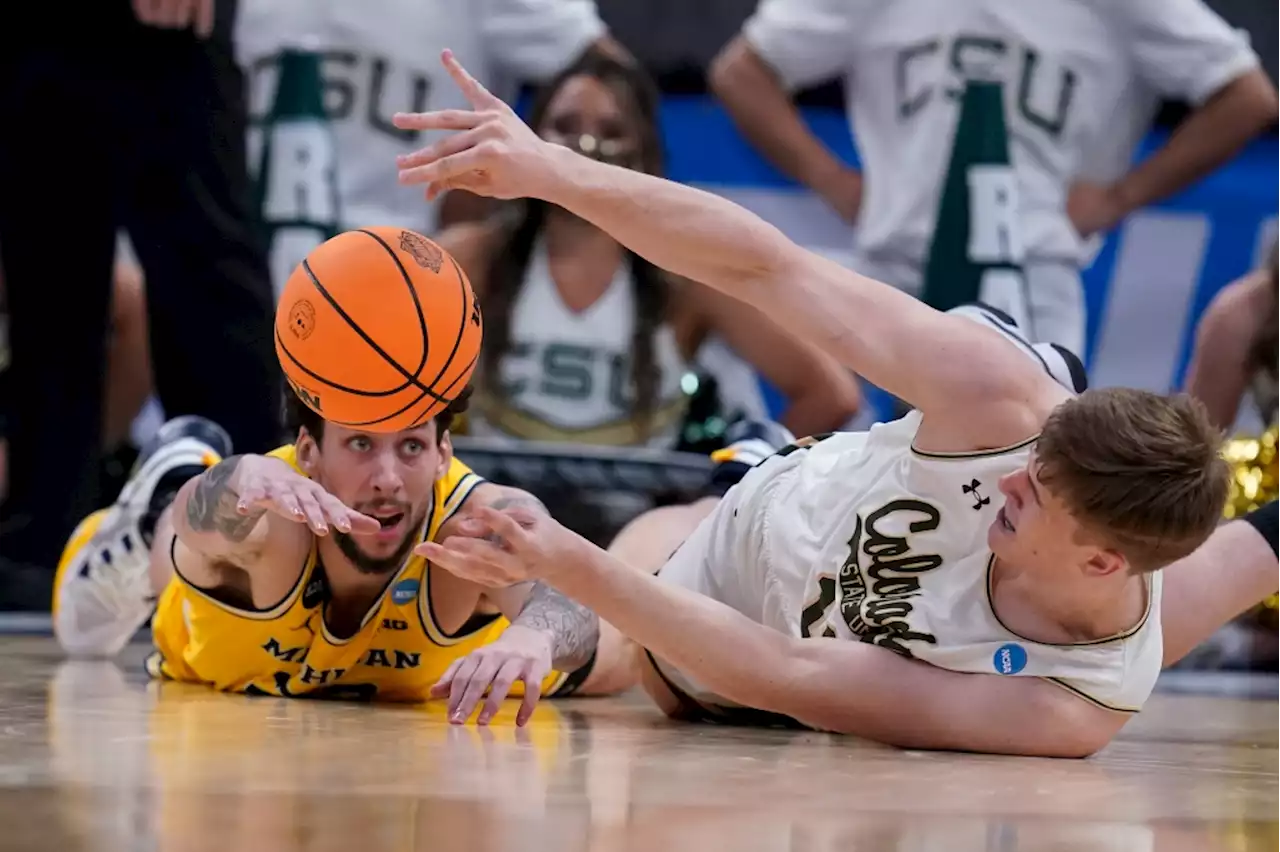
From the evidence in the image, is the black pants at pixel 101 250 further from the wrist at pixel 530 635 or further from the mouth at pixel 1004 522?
the mouth at pixel 1004 522

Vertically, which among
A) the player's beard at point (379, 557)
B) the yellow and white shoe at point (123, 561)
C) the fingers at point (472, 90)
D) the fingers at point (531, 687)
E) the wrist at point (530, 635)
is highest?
the fingers at point (472, 90)

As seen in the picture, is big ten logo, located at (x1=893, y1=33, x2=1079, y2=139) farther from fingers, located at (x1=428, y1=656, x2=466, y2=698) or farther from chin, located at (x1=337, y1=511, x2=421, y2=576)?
fingers, located at (x1=428, y1=656, x2=466, y2=698)

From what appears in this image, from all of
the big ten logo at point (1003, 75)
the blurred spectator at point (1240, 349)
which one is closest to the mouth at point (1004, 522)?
the blurred spectator at point (1240, 349)

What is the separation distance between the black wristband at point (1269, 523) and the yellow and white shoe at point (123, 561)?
8.56 ft

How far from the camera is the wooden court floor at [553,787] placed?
1.92 metres

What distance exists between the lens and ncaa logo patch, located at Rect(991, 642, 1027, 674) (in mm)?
2904

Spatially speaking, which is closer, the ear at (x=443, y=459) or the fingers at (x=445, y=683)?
the fingers at (x=445, y=683)

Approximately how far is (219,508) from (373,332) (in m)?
0.53

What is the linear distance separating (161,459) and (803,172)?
2.72 m

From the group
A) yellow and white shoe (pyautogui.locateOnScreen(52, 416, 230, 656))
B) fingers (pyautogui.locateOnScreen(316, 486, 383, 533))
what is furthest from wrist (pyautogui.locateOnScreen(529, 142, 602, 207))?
yellow and white shoe (pyautogui.locateOnScreen(52, 416, 230, 656))

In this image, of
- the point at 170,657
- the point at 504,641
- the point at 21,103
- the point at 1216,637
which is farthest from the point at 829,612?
the point at 21,103

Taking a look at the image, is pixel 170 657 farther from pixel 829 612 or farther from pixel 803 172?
pixel 803 172

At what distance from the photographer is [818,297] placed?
2885mm

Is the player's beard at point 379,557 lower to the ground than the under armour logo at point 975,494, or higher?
lower
